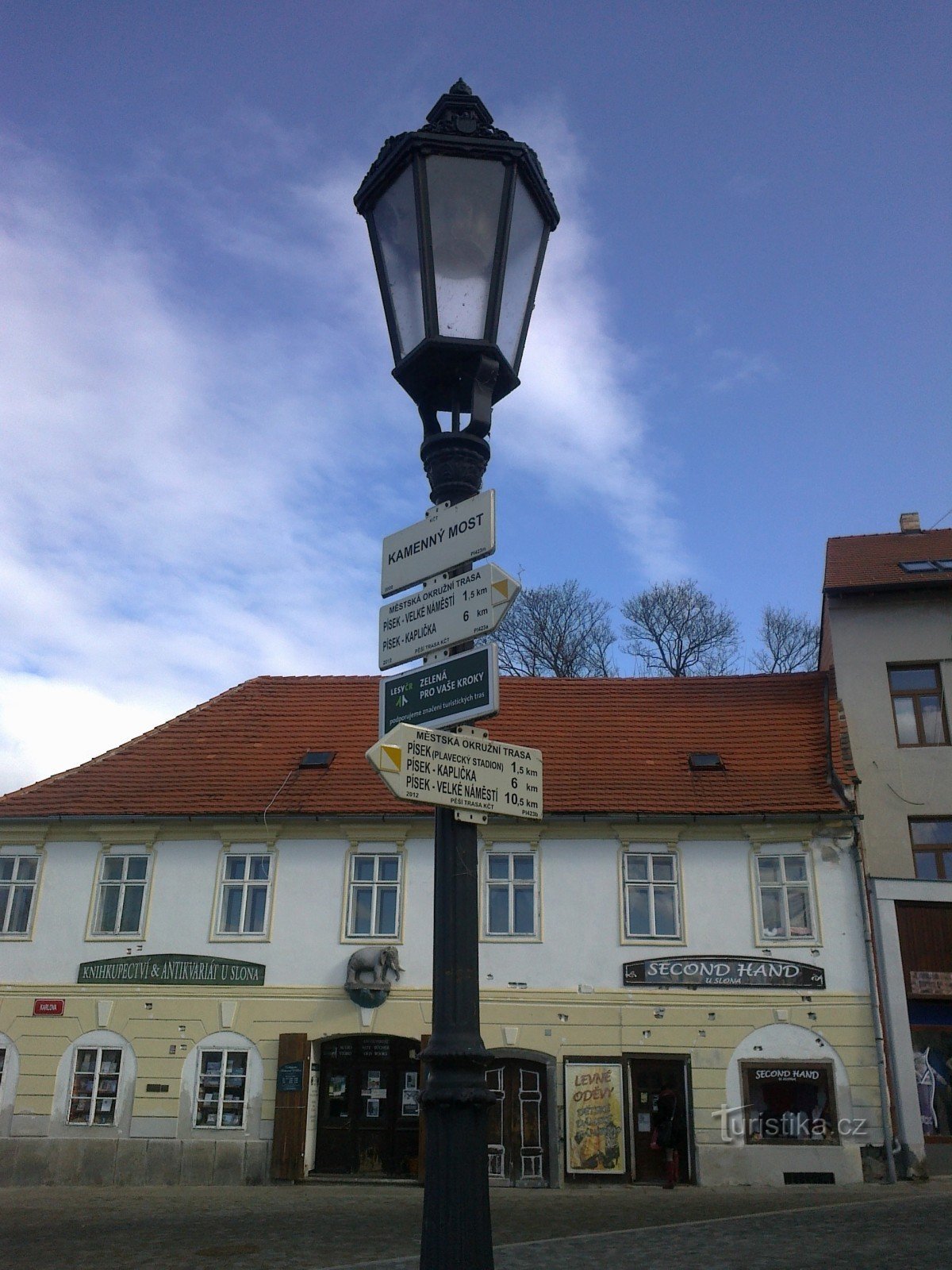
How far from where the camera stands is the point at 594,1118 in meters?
17.3

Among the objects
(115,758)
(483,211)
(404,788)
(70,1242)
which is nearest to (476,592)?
(404,788)

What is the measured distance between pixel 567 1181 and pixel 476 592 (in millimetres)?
15686

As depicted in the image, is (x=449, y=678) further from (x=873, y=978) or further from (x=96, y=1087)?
(x=96, y=1087)

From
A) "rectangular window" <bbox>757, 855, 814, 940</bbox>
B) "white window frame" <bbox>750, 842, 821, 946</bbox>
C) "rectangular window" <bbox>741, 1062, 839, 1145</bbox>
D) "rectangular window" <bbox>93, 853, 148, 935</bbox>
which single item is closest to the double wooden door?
"rectangular window" <bbox>93, 853, 148, 935</bbox>

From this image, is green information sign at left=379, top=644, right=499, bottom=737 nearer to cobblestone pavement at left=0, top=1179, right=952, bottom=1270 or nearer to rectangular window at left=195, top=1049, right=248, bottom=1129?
cobblestone pavement at left=0, top=1179, right=952, bottom=1270

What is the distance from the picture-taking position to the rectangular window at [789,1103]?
17.0 meters

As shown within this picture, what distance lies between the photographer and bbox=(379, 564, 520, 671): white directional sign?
414 cm

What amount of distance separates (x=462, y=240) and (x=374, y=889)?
1582 cm

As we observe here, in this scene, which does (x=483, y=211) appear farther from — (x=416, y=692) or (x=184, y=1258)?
(x=184, y=1258)

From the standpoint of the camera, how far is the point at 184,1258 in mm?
11188

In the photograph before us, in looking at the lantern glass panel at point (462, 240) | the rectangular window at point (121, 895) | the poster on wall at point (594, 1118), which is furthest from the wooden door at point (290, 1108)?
the lantern glass panel at point (462, 240)

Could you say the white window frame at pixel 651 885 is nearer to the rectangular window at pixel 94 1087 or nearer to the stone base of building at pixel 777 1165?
the stone base of building at pixel 777 1165

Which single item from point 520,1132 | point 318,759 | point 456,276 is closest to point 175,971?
point 318,759

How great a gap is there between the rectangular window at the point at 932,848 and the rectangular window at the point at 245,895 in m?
11.8
